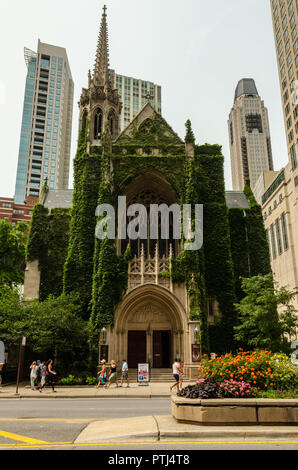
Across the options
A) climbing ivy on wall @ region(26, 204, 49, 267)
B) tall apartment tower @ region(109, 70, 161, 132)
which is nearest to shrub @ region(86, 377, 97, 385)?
climbing ivy on wall @ region(26, 204, 49, 267)

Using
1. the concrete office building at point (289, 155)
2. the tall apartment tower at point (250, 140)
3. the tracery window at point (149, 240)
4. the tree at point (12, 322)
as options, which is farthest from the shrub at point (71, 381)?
the tall apartment tower at point (250, 140)

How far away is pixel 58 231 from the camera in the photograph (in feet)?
107

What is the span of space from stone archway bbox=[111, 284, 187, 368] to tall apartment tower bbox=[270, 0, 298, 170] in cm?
4143

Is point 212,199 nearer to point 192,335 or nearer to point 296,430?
point 192,335

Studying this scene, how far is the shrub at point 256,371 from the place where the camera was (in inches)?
389

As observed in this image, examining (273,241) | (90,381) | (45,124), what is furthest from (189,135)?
(45,124)

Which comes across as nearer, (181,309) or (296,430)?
(296,430)

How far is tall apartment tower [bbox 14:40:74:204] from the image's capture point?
126 meters

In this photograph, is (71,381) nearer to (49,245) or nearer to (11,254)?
(49,245)

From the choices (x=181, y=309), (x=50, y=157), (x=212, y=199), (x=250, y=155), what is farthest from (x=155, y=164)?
(x=250, y=155)

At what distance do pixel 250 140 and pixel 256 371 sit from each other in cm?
19331

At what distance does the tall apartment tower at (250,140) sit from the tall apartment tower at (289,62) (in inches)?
4793

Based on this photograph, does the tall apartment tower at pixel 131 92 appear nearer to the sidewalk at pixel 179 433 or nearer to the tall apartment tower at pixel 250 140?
the tall apartment tower at pixel 250 140

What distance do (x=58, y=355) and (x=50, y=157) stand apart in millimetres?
113217
